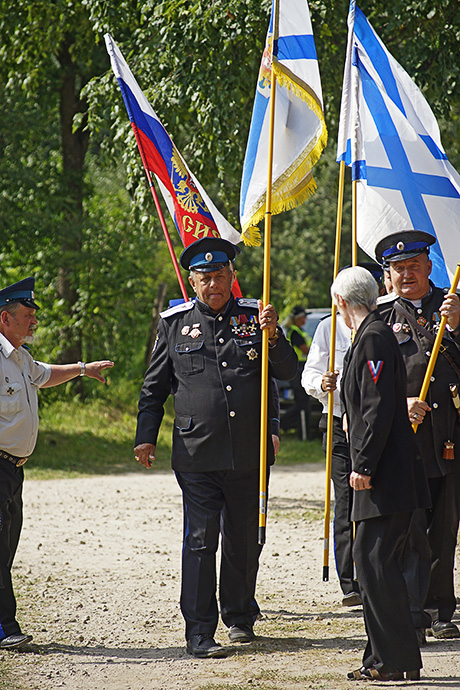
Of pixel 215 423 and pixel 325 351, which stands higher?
pixel 325 351

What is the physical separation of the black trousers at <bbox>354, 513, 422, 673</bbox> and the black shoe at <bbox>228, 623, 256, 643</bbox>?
104cm

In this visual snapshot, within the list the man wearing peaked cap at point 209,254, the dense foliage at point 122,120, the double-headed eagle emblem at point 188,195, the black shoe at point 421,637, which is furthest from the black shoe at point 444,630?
the dense foliage at point 122,120

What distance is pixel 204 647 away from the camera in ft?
17.2

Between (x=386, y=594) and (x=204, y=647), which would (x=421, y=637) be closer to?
(x=386, y=594)

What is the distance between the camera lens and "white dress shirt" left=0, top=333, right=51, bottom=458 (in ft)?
17.9

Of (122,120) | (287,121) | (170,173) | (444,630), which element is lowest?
(444,630)

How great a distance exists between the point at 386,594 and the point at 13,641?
222 centimetres

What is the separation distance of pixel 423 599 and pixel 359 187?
9.23ft

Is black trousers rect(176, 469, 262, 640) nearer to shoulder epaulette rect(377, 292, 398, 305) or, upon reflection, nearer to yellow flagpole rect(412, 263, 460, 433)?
yellow flagpole rect(412, 263, 460, 433)

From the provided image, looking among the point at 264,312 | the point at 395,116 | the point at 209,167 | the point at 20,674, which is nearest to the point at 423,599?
the point at 264,312

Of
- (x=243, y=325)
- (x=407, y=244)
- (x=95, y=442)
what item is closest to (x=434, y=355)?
(x=407, y=244)

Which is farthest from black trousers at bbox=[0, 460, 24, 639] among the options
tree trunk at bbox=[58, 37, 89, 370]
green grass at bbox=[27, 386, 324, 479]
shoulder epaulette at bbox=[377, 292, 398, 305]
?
tree trunk at bbox=[58, 37, 89, 370]

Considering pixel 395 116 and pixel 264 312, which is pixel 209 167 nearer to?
pixel 395 116

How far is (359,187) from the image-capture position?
21.2 feet
